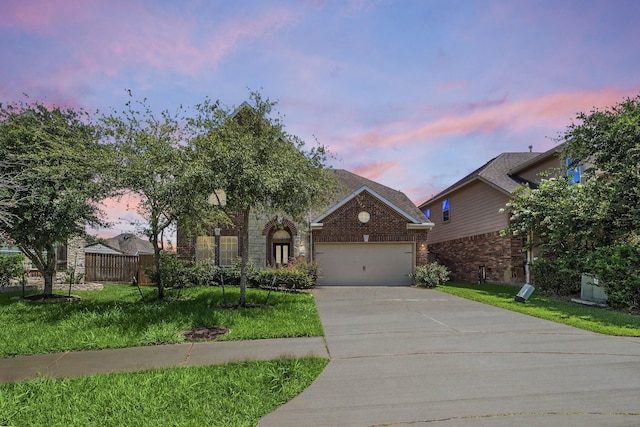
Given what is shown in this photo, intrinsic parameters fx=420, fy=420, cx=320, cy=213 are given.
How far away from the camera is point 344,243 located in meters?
20.3

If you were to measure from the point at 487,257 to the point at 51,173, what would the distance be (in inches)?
714

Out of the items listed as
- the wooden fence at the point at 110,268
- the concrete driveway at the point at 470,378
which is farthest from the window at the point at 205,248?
the concrete driveway at the point at 470,378

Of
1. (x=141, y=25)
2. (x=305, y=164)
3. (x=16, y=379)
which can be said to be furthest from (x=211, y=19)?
(x=16, y=379)

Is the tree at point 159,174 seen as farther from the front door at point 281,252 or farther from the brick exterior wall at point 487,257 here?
the brick exterior wall at point 487,257

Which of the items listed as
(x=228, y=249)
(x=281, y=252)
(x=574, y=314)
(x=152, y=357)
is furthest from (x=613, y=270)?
(x=228, y=249)

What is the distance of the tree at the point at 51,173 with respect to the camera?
11430 millimetres

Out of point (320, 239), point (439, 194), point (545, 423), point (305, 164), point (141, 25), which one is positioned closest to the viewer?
point (545, 423)

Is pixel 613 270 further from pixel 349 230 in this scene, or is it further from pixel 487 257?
pixel 349 230

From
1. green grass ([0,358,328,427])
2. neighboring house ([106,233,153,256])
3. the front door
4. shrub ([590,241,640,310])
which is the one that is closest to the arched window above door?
the front door

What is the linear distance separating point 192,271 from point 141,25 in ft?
34.4

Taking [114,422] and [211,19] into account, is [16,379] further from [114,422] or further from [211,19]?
[211,19]

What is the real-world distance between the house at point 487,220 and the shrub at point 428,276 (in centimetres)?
261

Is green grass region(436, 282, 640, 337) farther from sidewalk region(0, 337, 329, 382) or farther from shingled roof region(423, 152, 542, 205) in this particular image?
shingled roof region(423, 152, 542, 205)

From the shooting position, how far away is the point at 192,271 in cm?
1716
